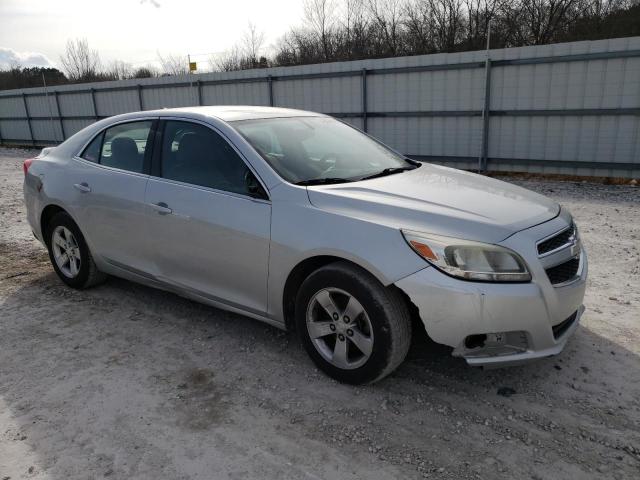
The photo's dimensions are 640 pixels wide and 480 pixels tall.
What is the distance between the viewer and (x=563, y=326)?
2.95 m

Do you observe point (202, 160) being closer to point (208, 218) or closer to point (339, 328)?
point (208, 218)

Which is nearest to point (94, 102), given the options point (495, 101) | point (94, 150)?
point (495, 101)

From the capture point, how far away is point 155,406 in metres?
2.98

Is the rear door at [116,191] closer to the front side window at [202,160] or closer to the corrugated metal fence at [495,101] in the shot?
the front side window at [202,160]

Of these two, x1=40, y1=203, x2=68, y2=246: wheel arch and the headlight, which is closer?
the headlight

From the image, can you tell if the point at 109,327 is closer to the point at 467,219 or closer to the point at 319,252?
the point at 319,252

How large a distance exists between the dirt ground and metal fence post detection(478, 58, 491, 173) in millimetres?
7016

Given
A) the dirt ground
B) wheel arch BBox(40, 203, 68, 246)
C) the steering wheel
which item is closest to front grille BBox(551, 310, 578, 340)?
the dirt ground

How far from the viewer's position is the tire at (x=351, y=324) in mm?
2828

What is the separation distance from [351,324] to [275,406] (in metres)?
0.63

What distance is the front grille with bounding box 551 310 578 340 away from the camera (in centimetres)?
287

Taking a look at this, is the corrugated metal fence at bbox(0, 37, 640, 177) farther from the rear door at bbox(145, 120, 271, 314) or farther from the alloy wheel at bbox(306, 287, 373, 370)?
the alloy wheel at bbox(306, 287, 373, 370)

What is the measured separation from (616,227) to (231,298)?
529 cm

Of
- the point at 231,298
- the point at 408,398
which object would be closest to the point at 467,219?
the point at 408,398
